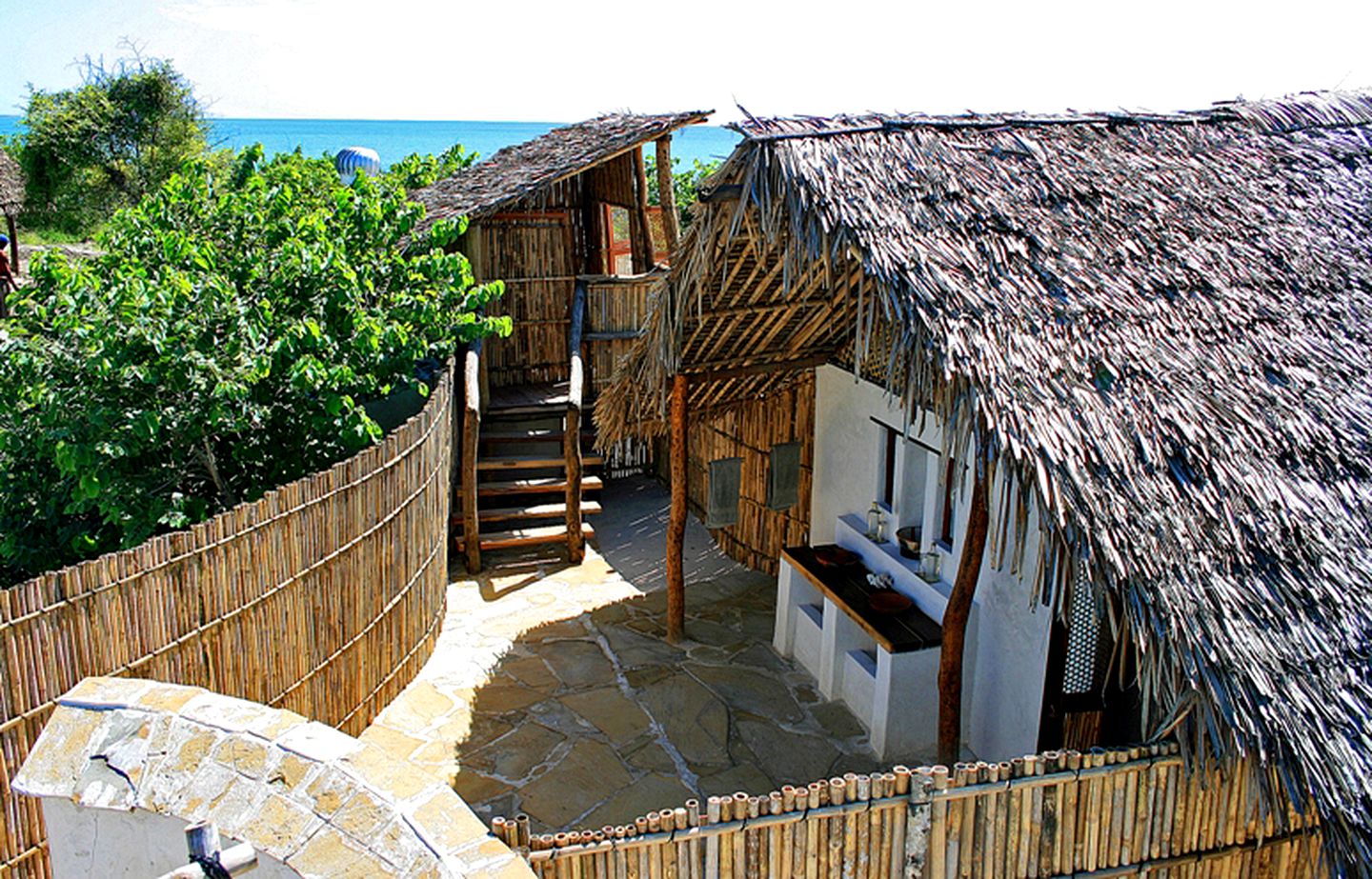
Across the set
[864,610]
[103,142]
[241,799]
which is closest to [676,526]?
[864,610]

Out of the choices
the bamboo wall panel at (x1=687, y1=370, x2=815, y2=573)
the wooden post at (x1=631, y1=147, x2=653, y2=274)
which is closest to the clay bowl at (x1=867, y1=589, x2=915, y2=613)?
the bamboo wall panel at (x1=687, y1=370, x2=815, y2=573)

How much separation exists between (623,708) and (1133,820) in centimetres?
422

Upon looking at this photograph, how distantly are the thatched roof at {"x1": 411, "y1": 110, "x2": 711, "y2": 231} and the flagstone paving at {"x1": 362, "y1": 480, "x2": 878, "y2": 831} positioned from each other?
402 cm

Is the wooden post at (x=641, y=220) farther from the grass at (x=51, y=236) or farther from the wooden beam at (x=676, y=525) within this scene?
the grass at (x=51, y=236)

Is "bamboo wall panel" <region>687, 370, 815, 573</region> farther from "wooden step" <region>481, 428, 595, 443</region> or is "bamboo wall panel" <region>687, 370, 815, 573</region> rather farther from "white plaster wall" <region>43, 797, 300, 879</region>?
"white plaster wall" <region>43, 797, 300, 879</region>

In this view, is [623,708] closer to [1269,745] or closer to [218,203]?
[1269,745]

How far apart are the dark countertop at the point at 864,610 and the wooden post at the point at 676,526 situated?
2.99ft

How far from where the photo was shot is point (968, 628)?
734 centimetres

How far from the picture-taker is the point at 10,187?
1881cm

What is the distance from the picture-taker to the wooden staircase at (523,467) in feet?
35.7

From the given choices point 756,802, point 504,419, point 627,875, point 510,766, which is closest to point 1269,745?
point 756,802

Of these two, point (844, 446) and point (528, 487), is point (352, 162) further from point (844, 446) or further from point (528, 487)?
point (844, 446)

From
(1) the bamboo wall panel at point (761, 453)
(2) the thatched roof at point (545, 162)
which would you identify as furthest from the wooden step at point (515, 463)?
(2) the thatched roof at point (545, 162)

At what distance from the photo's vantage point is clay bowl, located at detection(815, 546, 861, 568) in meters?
8.40
